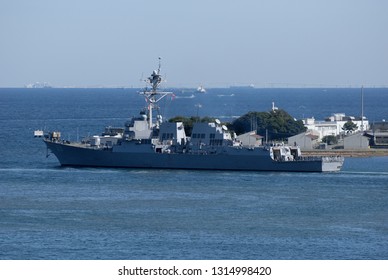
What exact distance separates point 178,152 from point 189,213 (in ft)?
64.5

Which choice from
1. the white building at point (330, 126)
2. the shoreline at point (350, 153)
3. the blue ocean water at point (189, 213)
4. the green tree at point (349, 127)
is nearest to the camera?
the blue ocean water at point (189, 213)

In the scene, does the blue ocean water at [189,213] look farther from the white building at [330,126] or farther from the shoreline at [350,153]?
the white building at [330,126]

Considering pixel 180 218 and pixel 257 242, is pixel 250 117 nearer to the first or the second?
pixel 180 218

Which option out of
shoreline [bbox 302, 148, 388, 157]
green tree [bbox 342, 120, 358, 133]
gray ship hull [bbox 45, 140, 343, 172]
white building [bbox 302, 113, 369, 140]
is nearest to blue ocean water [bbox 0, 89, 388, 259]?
gray ship hull [bbox 45, 140, 343, 172]

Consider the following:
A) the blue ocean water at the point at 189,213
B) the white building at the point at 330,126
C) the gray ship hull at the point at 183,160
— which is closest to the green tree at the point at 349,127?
the white building at the point at 330,126

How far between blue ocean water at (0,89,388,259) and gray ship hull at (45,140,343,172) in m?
1.20

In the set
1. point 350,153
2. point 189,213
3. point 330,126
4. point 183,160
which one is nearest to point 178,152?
point 183,160

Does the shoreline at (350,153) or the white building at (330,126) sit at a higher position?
the white building at (330,126)

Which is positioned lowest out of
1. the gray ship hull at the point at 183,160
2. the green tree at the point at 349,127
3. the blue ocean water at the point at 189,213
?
the blue ocean water at the point at 189,213

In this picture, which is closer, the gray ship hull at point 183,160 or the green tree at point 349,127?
the gray ship hull at point 183,160

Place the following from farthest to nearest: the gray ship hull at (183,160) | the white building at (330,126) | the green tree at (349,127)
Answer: the green tree at (349,127) → the white building at (330,126) → the gray ship hull at (183,160)

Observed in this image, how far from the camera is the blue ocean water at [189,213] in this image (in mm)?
35625

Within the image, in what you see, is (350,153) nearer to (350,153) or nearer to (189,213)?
(350,153)

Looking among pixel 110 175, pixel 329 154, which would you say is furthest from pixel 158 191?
pixel 329 154
